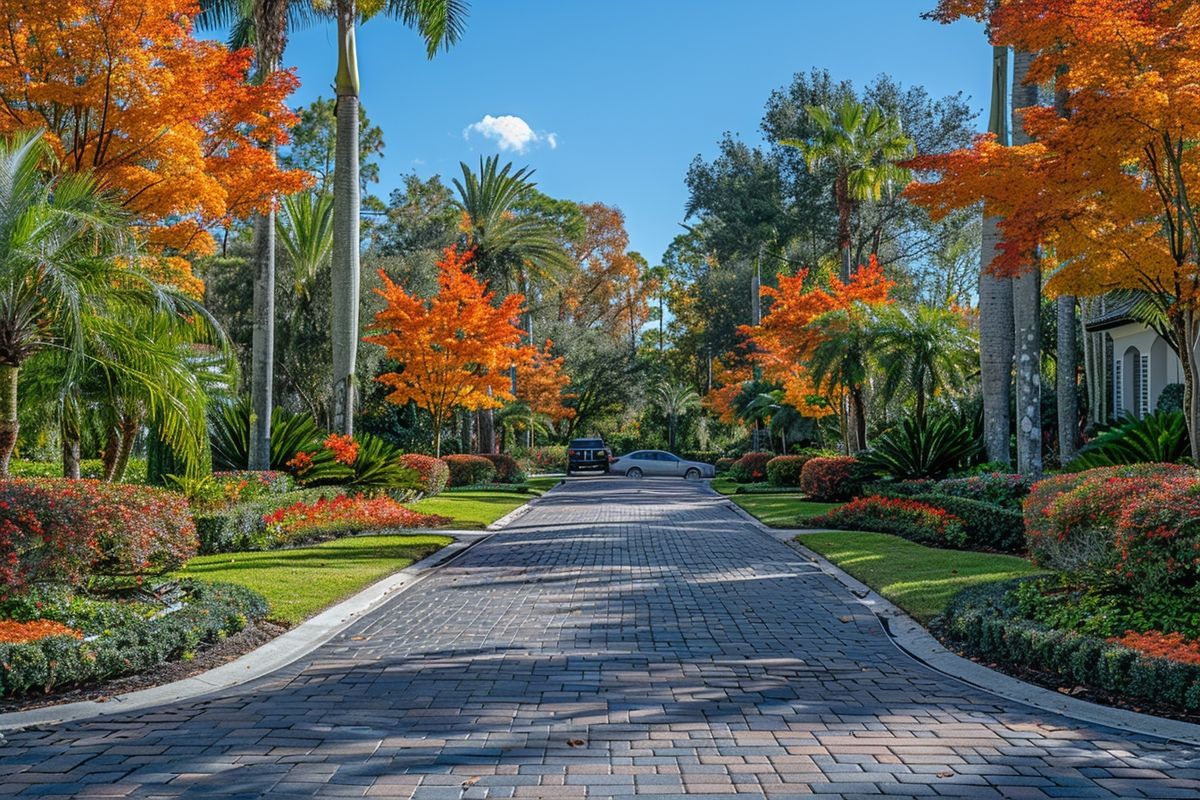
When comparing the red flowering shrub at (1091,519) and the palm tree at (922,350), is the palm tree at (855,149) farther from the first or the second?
the red flowering shrub at (1091,519)

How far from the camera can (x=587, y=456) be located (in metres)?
46.6

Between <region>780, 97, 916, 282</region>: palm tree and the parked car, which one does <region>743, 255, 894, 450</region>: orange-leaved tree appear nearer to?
<region>780, 97, 916, 282</region>: palm tree

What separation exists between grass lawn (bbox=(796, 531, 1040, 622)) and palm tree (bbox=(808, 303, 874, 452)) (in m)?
8.43

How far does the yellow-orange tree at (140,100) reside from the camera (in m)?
13.8

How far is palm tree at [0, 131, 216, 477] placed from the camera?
9.20 m

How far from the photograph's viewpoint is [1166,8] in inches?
460

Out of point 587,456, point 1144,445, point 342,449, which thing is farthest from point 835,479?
point 587,456

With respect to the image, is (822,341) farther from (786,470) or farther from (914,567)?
(914,567)

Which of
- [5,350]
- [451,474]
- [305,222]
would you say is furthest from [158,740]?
[305,222]

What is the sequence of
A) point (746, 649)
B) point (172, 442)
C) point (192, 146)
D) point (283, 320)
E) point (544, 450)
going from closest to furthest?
point (746, 649) < point (172, 442) < point (192, 146) < point (283, 320) < point (544, 450)

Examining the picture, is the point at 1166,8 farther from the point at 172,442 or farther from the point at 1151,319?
the point at 172,442

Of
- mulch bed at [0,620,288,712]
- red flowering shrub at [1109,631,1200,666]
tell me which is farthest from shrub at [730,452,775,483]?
red flowering shrub at [1109,631,1200,666]

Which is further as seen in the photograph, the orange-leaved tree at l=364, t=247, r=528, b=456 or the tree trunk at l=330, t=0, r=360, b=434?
the orange-leaved tree at l=364, t=247, r=528, b=456

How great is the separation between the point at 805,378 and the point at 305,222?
16.9 metres
